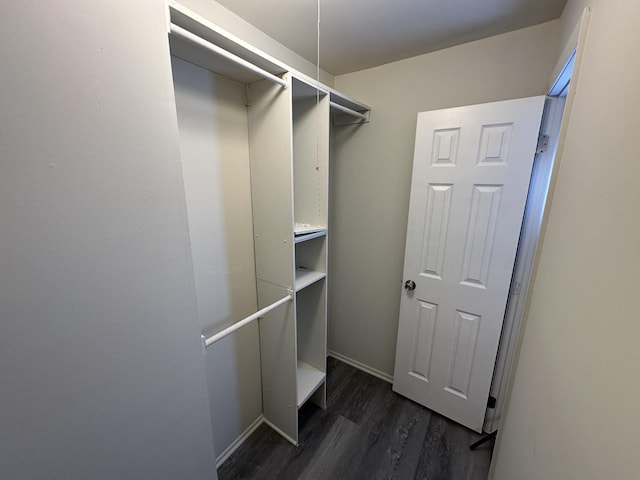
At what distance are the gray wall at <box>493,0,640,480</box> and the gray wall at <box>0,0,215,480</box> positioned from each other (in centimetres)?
103

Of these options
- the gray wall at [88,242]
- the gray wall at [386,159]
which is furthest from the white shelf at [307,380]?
the gray wall at [88,242]

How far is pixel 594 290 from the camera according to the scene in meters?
0.55

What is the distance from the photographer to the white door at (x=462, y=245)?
138 cm

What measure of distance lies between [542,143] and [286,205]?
1.44 metres

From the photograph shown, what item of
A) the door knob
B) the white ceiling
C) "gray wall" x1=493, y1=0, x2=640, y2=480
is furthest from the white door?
"gray wall" x1=493, y1=0, x2=640, y2=480

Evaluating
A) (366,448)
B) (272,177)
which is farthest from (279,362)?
(272,177)

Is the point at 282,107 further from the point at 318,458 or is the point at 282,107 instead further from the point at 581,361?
the point at 318,458

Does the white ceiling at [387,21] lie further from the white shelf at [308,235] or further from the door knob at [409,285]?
the door knob at [409,285]

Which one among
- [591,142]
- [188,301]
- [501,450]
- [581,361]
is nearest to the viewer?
[581,361]

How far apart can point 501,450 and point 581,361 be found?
93cm

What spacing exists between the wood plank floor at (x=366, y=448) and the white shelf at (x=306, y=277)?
1.08 metres

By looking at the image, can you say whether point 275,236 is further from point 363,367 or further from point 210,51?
point 363,367

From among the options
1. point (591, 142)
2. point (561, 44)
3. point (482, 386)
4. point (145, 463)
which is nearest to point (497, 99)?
point (561, 44)

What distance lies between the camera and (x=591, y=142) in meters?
0.67
